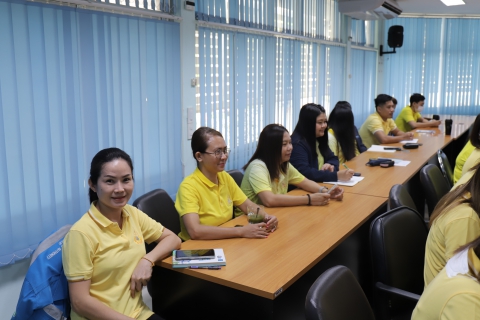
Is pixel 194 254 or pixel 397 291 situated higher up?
pixel 194 254

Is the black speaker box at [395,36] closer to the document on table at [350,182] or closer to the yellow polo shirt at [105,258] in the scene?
the document on table at [350,182]

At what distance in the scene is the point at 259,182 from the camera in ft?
9.74

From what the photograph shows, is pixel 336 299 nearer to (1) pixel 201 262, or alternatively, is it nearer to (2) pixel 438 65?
(1) pixel 201 262

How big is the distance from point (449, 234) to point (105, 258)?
1302 millimetres

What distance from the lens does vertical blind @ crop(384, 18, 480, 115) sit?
9.08 m

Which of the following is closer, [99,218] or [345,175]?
[99,218]

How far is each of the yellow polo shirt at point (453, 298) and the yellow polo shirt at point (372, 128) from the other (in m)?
4.61

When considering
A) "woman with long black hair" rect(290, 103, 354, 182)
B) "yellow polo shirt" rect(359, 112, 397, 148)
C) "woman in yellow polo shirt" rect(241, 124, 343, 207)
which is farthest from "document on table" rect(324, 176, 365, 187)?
"yellow polo shirt" rect(359, 112, 397, 148)

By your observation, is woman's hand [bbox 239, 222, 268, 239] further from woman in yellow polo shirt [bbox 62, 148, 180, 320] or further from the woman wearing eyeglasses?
woman in yellow polo shirt [bbox 62, 148, 180, 320]

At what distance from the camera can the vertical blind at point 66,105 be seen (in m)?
2.64

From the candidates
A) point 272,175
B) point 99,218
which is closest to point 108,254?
point 99,218

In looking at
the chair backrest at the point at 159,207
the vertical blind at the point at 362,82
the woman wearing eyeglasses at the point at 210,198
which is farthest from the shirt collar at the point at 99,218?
the vertical blind at the point at 362,82

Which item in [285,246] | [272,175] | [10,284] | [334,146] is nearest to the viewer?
[285,246]

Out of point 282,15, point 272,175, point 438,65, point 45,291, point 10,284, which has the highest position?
point 282,15
